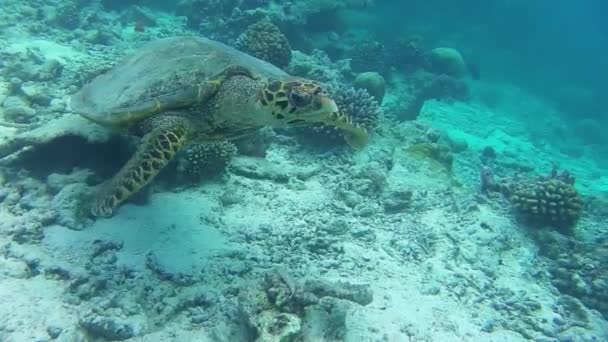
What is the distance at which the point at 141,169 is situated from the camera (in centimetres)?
406

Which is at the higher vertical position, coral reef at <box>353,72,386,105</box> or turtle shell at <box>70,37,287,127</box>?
coral reef at <box>353,72,386,105</box>

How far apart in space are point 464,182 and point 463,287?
3.66 metres

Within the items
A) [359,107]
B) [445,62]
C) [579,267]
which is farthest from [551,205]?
[445,62]

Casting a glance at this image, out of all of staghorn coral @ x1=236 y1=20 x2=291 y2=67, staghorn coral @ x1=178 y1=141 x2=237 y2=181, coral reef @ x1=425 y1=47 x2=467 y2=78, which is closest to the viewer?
staghorn coral @ x1=178 y1=141 x2=237 y2=181

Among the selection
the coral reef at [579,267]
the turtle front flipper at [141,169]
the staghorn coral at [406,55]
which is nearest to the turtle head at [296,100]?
the turtle front flipper at [141,169]

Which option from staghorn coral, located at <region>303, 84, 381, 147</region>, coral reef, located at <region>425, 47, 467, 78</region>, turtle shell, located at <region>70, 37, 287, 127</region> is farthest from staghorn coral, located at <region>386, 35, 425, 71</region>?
turtle shell, located at <region>70, 37, 287, 127</region>

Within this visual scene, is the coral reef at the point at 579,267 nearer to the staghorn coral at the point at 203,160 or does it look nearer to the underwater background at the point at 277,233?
the underwater background at the point at 277,233

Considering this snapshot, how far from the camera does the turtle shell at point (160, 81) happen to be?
14.7 ft

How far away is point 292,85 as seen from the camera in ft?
13.8

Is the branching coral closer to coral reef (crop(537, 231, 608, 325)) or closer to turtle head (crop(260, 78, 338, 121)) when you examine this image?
coral reef (crop(537, 231, 608, 325))

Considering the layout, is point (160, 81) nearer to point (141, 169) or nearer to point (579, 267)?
point (141, 169)

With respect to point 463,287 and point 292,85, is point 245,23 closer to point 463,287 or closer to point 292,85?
point 292,85

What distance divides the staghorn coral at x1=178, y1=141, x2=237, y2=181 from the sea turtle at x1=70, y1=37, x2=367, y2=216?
24.5 inches

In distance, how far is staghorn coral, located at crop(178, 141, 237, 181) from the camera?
5465mm
